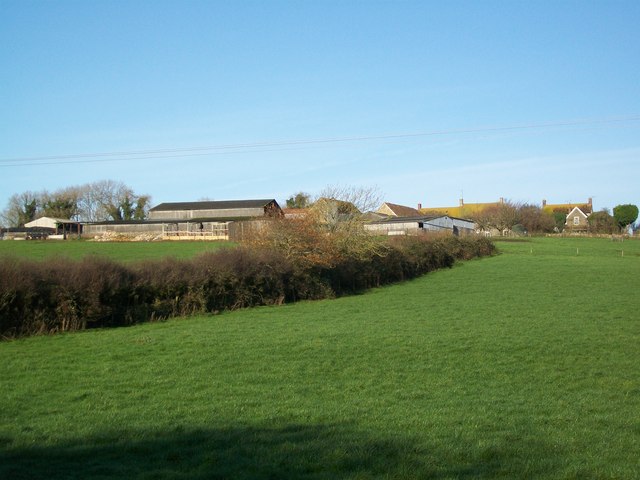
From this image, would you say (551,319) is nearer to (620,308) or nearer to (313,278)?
(620,308)

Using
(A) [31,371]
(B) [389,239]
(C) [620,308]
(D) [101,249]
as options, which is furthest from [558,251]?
(A) [31,371]

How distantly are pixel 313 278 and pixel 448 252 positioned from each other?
66.1 ft

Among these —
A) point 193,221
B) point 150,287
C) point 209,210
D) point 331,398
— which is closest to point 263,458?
point 331,398

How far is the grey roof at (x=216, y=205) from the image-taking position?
7700 centimetres

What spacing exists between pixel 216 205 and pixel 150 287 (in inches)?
2207

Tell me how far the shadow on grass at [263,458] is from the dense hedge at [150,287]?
12.2 meters

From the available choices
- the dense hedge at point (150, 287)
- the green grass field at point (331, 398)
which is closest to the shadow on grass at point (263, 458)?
the green grass field at point (331, 398)

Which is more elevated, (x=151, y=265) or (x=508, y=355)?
(x=151, y=265)

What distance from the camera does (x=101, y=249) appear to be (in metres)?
47.6

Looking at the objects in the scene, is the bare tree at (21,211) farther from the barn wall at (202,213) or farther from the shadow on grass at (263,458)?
the shadow on grass at (263,458)

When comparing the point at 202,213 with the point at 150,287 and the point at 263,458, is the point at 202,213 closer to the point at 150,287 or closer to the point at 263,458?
the point at 150,287

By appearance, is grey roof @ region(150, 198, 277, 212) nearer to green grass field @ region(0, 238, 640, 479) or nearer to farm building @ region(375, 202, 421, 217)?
farm building @ region(375, 202, 421, 217)

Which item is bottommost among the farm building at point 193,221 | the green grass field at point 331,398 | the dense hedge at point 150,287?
the green grass field at point 331,398

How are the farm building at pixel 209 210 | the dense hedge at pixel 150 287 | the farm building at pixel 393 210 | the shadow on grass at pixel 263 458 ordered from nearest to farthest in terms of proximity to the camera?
the shadow on grass at pixel 263 458, the dense hedge at pixel 150 287, the farm building at pixel 209 210, the farm building at pixel 393 210
